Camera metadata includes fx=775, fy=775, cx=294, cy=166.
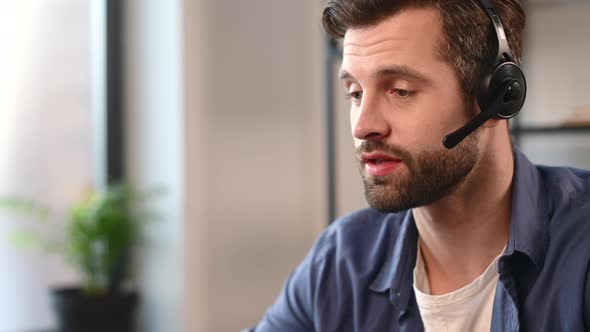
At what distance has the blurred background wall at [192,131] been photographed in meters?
2.55

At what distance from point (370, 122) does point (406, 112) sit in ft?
0.17

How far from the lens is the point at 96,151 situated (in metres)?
2.74

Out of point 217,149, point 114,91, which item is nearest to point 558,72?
point 217,149

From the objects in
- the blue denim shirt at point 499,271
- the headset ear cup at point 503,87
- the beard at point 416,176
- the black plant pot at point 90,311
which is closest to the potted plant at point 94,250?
the black plant pot at point 90,311

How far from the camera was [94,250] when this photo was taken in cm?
249

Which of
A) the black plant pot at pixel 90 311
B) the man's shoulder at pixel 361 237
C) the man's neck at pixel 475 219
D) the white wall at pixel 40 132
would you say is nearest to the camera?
the man's neck at pixel 475 219

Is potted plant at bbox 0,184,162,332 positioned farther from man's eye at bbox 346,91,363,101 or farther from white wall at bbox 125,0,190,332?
man's eye at bbox 346,91,363,101

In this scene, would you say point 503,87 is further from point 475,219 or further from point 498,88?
point 475,219

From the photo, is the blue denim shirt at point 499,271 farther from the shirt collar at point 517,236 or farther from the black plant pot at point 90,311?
the black plant pot at point 90,311

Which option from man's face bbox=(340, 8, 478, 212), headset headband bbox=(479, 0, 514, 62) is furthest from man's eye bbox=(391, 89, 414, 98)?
headset headband bbox=(479, 0, 514, 62)

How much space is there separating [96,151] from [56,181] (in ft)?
0.61

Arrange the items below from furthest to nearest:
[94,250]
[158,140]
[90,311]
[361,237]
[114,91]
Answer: [114,91], [158,140], [94,250], [90,311], [361,237]

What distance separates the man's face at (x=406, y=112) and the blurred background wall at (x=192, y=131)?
1.51 m

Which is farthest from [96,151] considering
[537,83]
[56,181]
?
[537,83]
